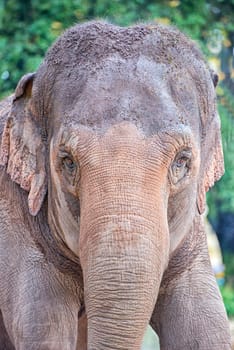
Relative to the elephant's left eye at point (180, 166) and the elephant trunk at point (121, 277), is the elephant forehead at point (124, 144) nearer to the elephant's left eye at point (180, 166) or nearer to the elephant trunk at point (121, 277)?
the elephant's left eye at point (180, 166)

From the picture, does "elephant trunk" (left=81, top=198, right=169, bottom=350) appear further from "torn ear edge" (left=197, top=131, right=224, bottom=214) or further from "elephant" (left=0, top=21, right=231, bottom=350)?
"torn ear edge" (left=197, top=131, right=224, bottom=214)

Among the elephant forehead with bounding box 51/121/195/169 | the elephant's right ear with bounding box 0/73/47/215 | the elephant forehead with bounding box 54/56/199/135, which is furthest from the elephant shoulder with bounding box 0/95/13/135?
the elephant forehead with bounding box 51/121/195/169

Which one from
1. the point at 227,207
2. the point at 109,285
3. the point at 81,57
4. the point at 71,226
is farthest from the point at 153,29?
the point at 227,207

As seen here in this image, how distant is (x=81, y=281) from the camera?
535cm

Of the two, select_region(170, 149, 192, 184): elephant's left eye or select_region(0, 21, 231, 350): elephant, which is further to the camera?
select_region(170, 149, 192, 184): elephant's left eye

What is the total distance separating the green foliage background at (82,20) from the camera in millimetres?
9703

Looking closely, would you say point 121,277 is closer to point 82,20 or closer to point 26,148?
point 26,148

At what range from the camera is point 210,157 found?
526 centimetres

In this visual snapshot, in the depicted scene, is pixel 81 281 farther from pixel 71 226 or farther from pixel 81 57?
pixel 81 57

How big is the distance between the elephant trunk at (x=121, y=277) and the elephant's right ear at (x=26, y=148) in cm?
80

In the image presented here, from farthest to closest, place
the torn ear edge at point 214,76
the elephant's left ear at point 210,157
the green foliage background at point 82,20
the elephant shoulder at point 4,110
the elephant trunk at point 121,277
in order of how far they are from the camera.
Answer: the green foliage background at point 82,20 → the elephant shoulder at point 4,110 → the torn ear edge at point 214,76 → the elephant's left ear at point 210,157 → the elephant trunk at point 121,277

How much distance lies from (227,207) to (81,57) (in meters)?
5.55

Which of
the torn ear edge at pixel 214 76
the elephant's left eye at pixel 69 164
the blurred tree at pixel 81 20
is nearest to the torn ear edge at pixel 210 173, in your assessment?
the torn ear edge at pixel 214 76

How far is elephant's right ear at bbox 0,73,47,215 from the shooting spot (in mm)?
5242
